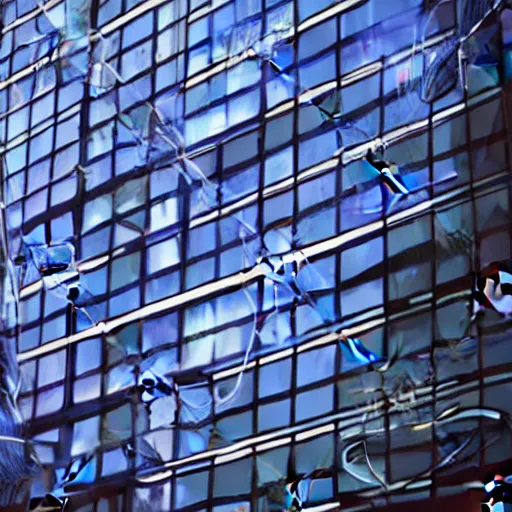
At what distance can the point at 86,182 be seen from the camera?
94 centimetres

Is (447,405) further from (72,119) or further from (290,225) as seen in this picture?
(72,119)

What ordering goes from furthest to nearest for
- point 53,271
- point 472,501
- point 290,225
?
1. point 53,271
2. point 290,225
3. point 472,501

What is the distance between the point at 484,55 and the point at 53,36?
44 centimetres

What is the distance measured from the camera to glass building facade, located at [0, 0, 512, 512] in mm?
712

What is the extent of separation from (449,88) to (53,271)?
1.22 feet

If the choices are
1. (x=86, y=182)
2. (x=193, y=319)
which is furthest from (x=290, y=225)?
(x=86, y=182)

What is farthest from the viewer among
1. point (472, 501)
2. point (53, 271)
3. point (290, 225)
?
point (53, 271)

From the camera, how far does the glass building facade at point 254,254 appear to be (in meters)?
0.71

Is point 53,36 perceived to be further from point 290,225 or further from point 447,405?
point 447,405

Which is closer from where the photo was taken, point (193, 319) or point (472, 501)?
point (472, 501)

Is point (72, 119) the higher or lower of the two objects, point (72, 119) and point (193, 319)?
the higher

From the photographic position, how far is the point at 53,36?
3.31 feet

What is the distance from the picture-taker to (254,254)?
2.69 ft

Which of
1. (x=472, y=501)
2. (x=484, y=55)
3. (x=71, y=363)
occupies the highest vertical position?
(x=484, y=55)
